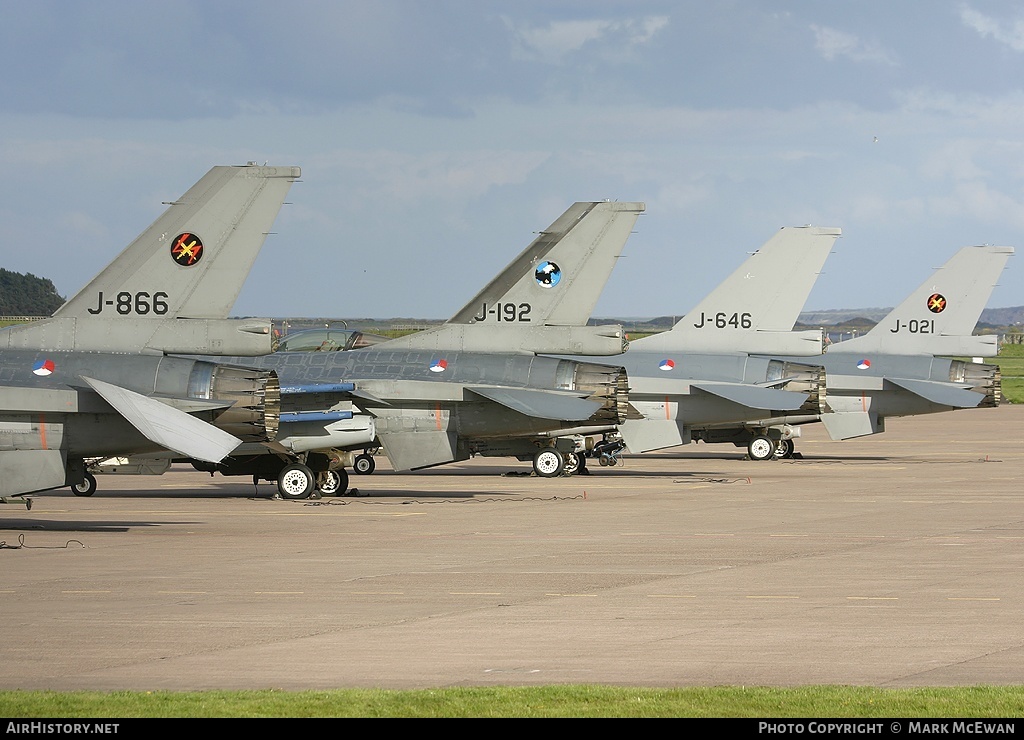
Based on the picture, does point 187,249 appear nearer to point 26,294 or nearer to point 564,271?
point 564,271

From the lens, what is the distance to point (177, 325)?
21.8 meters

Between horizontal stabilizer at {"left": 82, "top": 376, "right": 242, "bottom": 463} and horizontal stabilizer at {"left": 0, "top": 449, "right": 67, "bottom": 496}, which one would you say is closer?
horizontal stabilizer at {"left": 82, "top": 376, "right": 242, "bottom": 463}

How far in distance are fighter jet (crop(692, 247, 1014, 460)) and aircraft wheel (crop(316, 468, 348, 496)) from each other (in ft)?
44.9

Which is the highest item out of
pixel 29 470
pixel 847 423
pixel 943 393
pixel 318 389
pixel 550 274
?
pixel 550 274

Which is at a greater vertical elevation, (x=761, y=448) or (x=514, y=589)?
(x=761, y=448)

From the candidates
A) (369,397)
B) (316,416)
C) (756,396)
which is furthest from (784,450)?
(316,416)

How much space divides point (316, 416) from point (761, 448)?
17.9 metres

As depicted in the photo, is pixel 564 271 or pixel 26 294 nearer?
pixel 564 271

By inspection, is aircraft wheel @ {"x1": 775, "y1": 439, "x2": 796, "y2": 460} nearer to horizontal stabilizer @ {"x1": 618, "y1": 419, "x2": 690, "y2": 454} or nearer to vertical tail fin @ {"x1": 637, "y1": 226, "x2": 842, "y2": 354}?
vertical tail fin @ {"x1": 637, "y1": 226, "x2": 842, "y2": 354}

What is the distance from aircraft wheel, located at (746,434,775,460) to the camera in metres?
40.8

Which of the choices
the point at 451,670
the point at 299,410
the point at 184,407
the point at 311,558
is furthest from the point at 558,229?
the point at 451,670

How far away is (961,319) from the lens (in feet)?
144

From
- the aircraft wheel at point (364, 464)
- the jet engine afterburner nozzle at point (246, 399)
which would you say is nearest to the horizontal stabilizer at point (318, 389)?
the jet engine afterburner nozzle at point (246, 399)

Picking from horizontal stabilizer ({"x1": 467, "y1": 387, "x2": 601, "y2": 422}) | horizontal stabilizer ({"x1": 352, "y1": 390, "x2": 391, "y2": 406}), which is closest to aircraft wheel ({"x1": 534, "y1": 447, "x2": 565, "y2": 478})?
horizontal stabilizer ({"x1": 467, "y1": 387, "x2": 601, "y2": 422})
